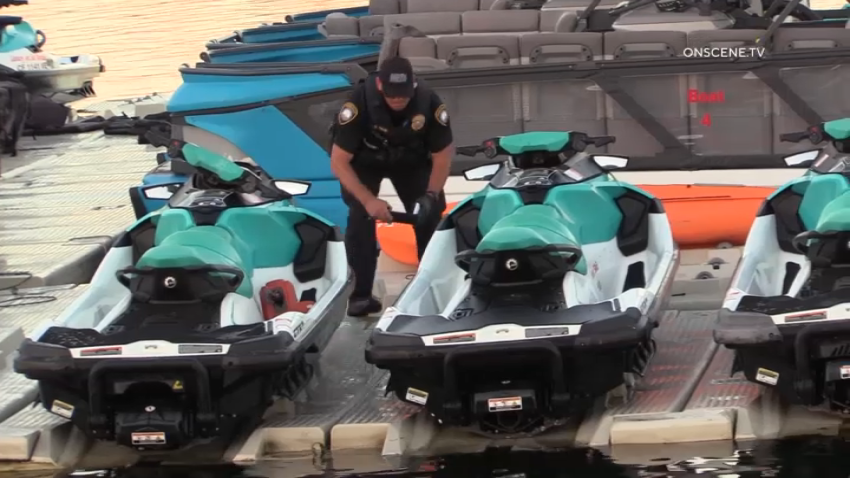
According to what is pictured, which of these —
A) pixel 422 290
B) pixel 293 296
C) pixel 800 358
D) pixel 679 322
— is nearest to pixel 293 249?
pixel 293 296

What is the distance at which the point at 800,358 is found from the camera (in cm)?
553

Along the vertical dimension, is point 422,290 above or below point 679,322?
above

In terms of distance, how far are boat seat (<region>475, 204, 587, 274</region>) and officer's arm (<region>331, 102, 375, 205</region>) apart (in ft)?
3.11

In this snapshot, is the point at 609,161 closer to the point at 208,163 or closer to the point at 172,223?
the point at 208,163

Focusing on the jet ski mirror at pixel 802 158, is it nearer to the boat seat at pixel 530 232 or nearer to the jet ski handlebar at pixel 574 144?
the jet ski handlebar at pixel 574 144

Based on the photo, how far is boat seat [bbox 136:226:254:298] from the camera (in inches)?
242

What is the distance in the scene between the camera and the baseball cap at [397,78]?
22.7ft

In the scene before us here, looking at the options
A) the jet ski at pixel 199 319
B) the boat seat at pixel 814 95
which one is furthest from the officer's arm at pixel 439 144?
the boat seat at pixel 814 95

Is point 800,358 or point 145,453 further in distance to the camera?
point 145,453

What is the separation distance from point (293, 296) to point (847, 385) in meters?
2.47

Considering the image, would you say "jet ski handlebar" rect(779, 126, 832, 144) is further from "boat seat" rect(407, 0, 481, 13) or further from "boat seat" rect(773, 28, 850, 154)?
"boat seat" rect(407, 0, 481, 13)

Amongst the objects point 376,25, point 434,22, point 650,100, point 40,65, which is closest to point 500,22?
point 434,22

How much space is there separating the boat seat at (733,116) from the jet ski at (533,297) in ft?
6.27

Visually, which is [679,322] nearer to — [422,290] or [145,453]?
[422,290]
